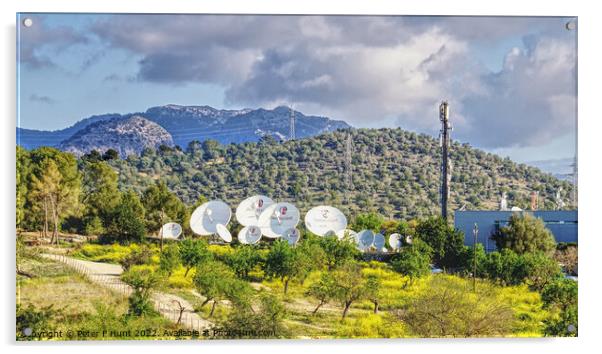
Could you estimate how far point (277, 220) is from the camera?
9.91m

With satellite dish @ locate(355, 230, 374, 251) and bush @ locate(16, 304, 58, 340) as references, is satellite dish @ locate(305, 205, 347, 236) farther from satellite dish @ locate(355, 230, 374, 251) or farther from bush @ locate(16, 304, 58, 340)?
bush @ locate(16, 304, 58, 340)

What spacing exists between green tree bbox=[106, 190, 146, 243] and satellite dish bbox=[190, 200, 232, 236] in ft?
1.97

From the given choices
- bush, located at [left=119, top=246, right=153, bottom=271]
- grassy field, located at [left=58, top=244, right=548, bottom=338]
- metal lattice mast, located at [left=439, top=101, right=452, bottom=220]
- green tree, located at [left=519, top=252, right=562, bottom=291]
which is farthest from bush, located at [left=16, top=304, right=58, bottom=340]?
green tree, located at [left=519, top=252, right=562, bottom=291]

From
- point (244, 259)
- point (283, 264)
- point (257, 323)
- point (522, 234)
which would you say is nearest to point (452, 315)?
point (522, 234)

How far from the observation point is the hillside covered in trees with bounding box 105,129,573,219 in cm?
988

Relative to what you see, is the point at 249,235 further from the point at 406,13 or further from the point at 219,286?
the point at 406,13

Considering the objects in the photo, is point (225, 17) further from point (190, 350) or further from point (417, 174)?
point (190, 350)

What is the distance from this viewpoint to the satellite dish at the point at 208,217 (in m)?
9.83

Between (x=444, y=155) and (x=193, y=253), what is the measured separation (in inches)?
123

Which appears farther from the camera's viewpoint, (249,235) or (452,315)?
(249,235)

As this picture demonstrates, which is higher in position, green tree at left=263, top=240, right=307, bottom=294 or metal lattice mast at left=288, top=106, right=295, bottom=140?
metal lattice mast at left=288, top=106, right=295, bottom=140

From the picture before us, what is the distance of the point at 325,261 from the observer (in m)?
9.87

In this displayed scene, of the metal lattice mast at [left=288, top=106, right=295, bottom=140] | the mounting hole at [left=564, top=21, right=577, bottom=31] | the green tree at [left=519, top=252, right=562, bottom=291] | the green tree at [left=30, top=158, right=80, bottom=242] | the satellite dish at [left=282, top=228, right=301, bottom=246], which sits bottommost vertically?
the green tree at [left=519, top=252, right=562, bottom=291]

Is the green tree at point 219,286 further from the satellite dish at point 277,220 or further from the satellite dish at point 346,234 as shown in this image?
the satellite dish at point 346,234
